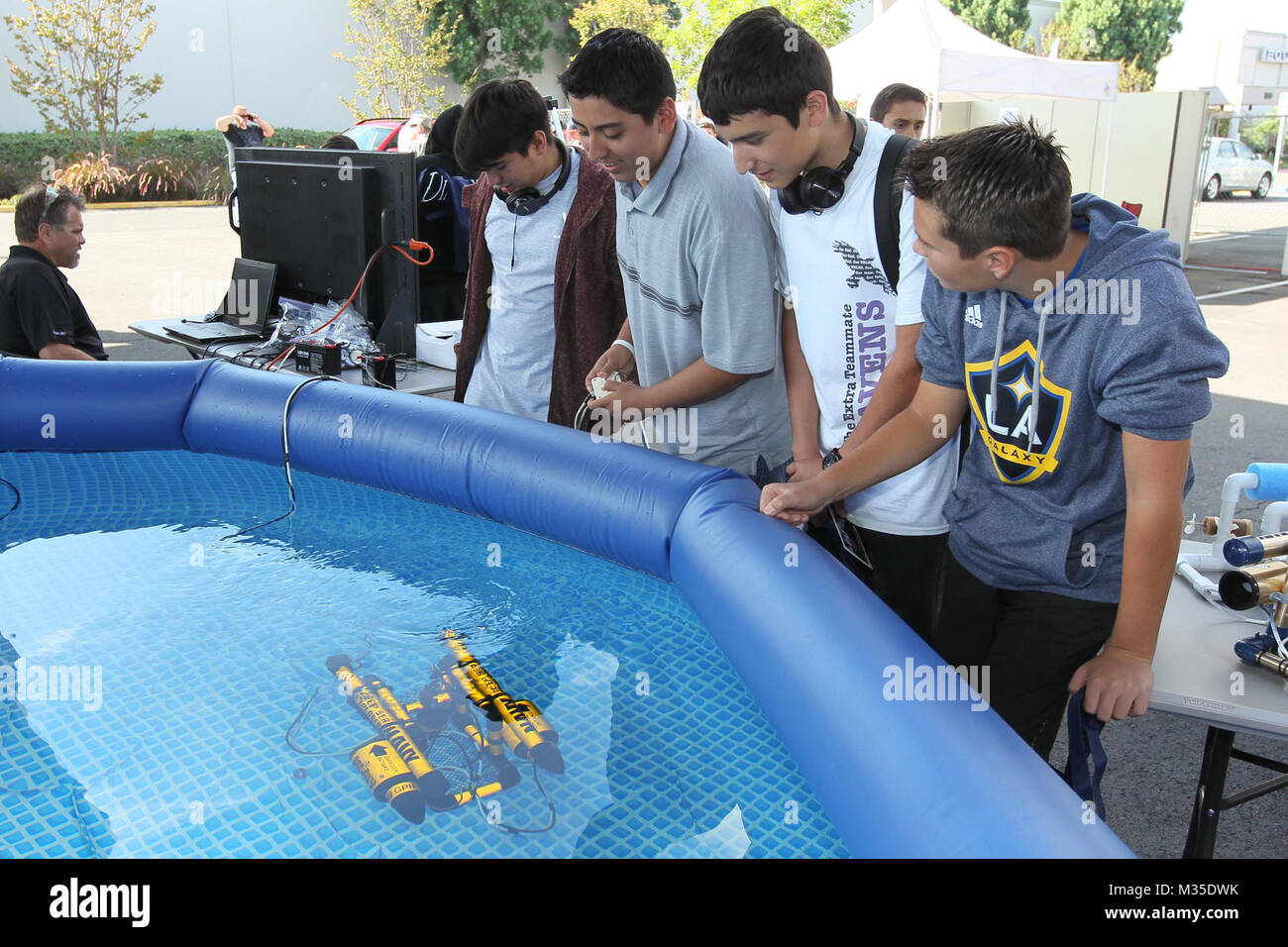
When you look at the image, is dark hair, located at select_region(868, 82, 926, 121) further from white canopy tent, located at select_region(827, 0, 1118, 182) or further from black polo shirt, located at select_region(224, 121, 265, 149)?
white canopy tent, located at select_region(827, 0, 1118, 182)

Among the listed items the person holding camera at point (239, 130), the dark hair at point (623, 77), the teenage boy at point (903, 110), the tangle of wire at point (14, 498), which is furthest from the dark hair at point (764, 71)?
the person holding camera at point (239, 130)

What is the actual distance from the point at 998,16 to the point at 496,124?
121 ft

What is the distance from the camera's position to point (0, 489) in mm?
2992

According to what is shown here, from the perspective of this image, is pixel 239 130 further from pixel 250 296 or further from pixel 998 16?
pixel 998 16

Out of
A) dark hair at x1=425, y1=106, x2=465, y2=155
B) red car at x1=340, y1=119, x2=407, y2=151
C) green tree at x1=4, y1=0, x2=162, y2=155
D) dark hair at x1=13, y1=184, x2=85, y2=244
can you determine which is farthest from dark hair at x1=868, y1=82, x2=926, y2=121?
green tree at x1=4, y1=0, x2=162, y2=155

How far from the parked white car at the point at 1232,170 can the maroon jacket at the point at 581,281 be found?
22.7m

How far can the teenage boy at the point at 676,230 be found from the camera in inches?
81.4

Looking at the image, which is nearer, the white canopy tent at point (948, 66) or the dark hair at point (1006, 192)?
the dark hair at point (1006, 192)

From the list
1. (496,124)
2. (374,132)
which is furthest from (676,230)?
(374,132)

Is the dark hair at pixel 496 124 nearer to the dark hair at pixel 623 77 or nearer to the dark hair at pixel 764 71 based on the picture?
the dark hair at pixel 623 77

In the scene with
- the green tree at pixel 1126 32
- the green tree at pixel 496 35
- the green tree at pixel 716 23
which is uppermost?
the green tree at pixel 1126 32

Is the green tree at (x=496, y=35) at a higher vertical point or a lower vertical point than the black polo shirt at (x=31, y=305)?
higher

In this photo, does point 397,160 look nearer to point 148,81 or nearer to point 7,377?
point 7,377

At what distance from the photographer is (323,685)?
196cm
